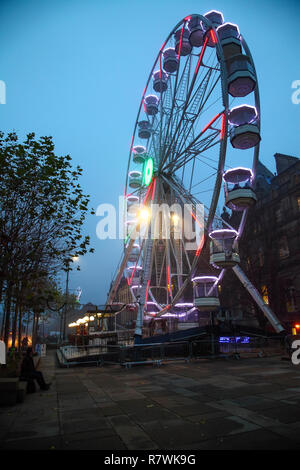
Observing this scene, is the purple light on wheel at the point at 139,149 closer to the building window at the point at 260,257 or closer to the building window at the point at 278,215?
the building window at the point at 278,215

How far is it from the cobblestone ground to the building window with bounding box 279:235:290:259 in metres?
28.5

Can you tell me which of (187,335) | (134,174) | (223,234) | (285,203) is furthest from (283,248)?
(187,335)

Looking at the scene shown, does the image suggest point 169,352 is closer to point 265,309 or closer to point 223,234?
point 265,309

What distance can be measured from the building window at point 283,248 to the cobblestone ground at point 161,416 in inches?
1122

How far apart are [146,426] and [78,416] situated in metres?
2.02

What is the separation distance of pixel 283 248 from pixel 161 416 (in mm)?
36209

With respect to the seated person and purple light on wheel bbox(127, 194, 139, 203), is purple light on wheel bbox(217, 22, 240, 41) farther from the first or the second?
the seated person

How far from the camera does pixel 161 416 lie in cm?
802

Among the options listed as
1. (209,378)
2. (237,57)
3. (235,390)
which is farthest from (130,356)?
(237,57)

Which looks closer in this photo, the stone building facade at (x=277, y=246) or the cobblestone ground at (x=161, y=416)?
the cobblestone ground at (x=161, y=416)

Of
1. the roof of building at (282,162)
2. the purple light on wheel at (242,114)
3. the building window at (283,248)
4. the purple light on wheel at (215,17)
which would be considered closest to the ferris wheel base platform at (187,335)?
the purple light on wheel at (242,114)

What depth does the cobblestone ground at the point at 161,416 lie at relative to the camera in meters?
6.20
